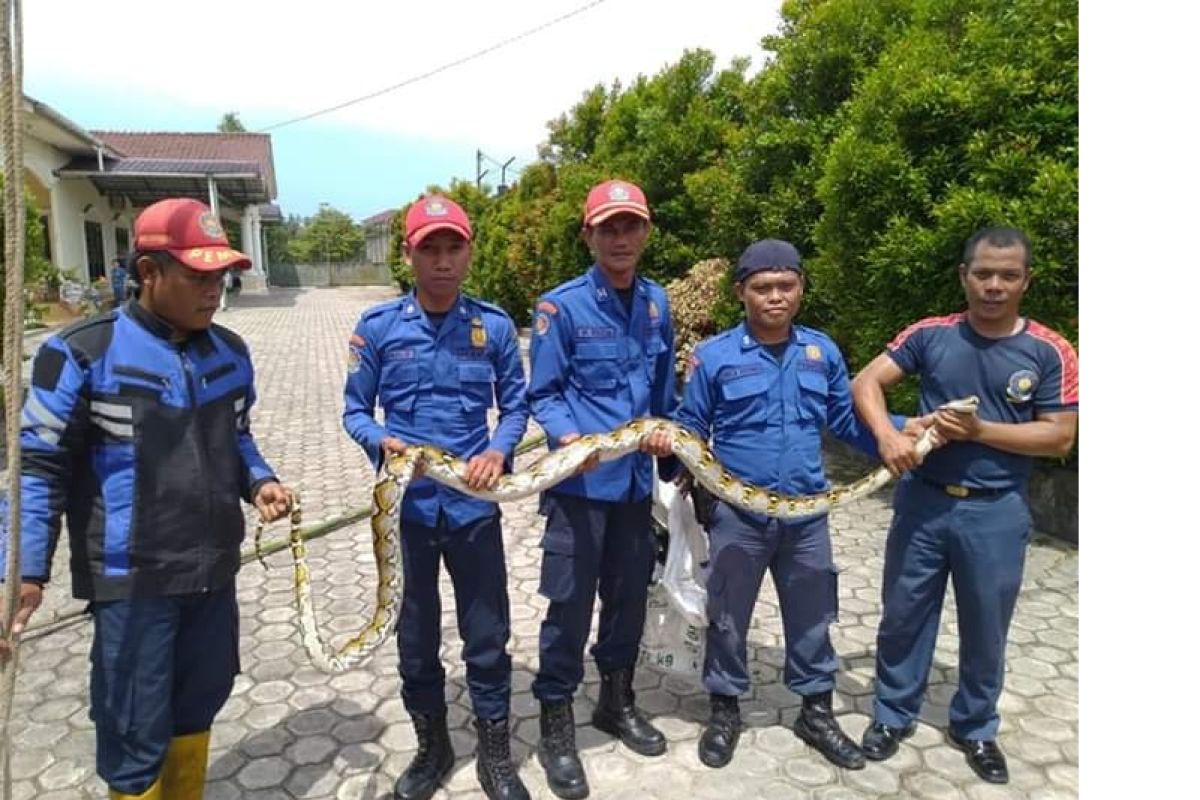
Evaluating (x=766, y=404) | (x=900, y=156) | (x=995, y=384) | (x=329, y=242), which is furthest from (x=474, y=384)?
(x=329, y=242)

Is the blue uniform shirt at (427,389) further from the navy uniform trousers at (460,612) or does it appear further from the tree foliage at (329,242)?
the tree foliage at (329,242)

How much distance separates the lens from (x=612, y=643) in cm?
348

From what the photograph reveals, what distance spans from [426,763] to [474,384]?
157 centimetres

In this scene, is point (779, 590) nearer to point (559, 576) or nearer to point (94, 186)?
point (559, 576)

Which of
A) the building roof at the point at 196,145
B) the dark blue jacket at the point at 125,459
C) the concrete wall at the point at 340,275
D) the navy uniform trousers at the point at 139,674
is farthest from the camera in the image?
the concrete wall at the point at 340,275

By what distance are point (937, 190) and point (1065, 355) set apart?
137 inches

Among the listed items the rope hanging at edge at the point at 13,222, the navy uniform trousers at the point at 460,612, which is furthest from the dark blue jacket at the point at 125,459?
the navy uniform trousers at the point at 460,612

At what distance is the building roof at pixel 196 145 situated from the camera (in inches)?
1545

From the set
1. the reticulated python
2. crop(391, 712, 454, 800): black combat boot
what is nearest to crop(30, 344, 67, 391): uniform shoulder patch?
the reticulated python

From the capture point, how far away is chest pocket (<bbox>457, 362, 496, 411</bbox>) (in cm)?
304

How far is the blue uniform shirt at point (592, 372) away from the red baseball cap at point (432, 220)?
512 mm

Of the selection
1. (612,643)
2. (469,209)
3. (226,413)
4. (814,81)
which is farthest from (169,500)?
(469,209)

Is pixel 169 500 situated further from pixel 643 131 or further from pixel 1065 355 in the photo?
pixel 643 131

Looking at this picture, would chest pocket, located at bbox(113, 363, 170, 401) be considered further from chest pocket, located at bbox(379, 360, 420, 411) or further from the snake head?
the snake head
